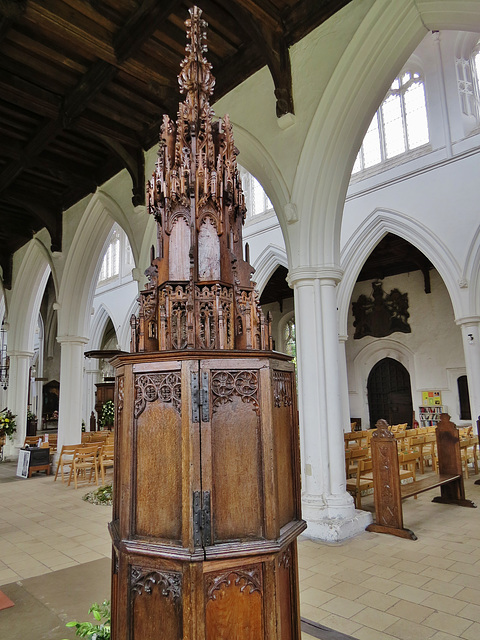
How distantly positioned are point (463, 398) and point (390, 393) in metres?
2.67

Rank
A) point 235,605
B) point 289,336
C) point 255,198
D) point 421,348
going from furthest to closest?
1. point 289,336
2. point 421,348
3. point 255,198
4. point 235,605

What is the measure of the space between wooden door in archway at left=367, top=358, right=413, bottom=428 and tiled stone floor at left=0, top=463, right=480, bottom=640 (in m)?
9.57

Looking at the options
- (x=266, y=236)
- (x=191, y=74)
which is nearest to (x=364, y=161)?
(x=266, y=236)

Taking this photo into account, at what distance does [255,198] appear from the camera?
46.8 ft

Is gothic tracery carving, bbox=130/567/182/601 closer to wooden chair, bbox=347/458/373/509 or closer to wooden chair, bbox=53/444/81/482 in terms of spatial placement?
wooden chair, bbox=347/458/373/509

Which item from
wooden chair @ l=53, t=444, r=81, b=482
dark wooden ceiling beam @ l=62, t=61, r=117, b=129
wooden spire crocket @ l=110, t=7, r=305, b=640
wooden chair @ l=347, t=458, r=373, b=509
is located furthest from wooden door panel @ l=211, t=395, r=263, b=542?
wooden chair @ l=53, t=444, r=81, b=482

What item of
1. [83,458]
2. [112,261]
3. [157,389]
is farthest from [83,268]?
[112,261]

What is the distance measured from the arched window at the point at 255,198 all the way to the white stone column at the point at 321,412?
894 cm

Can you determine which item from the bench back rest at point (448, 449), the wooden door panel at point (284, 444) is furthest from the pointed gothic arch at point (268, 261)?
the wooden door panel at point (284, 444)

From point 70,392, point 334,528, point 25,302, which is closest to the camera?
point 334,528

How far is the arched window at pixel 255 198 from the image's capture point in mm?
13898

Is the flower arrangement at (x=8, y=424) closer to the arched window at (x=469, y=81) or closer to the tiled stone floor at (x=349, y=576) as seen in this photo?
the tiled stone floor at (x=349, y=576)

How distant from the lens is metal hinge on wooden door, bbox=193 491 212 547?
5.90 ft

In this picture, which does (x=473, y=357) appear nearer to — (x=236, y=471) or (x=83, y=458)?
(x=83, y=458)
